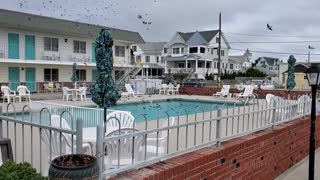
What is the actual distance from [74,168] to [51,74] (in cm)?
2758

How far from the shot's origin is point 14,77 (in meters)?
25.7

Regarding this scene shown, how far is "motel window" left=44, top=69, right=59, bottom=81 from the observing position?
2815 cm

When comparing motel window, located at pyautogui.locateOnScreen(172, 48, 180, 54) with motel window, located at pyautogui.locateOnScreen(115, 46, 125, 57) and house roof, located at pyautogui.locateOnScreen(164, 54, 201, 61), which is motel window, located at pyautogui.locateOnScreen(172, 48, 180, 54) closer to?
house roof, located at pyautogui.locateOnScreen(164, 54, 201, 61)

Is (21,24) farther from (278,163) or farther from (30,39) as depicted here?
(278,163)

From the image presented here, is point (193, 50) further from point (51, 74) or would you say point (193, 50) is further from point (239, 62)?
point (51, 74)

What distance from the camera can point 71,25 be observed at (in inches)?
1205

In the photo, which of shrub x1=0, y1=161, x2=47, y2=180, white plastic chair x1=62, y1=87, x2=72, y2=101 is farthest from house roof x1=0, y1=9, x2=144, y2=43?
shrub x1=0, y1=161, x2=47, y2=180

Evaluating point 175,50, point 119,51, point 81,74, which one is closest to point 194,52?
point 175,50

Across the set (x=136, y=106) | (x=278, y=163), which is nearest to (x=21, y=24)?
(x=136, y=106)

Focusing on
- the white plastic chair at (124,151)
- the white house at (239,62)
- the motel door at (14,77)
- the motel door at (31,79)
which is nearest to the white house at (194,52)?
the white house at (239,62)

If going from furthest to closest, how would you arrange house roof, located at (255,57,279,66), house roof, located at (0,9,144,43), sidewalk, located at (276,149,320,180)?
1. house roof, located at (255,57,279,66)
2. house roof, located at (0,9,144,43)
3. sidewalk, located at (276,149,320,180)

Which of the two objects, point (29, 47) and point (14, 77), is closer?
point (14, 77)

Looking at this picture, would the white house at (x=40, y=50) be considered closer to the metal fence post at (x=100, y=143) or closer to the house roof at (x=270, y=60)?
the metal fence post at (x=100, y=143)

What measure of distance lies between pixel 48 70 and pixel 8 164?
26957 mm
